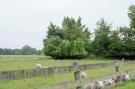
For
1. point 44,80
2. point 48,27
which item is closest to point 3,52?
point 48,27

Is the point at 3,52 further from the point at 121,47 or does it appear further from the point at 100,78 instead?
the point at 100,78

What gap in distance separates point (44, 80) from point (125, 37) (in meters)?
45.8

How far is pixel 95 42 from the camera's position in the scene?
199 ft

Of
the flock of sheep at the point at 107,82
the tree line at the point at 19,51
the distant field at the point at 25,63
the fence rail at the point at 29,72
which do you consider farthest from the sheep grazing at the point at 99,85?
the tree line at the point at 19,51

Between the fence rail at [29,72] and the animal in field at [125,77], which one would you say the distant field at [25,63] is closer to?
the animal in field at [125,77]

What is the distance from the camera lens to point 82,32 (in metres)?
66.8

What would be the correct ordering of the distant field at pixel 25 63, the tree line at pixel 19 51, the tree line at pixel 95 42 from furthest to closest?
the tree line at pixel 19 51 < the tree line at pixel 95 42 < the distant field at pixel 25 63

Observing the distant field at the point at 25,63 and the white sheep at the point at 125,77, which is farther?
the distant field at the point at 25,63

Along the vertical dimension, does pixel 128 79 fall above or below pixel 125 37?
below

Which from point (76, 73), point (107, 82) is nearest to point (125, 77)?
point (107, 82)

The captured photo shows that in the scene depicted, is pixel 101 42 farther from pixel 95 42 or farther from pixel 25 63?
pixel 25 63

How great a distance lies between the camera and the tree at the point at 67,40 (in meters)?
59.7

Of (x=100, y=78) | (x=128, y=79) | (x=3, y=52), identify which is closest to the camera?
(x=100, y=78)

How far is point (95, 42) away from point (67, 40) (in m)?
5.12
